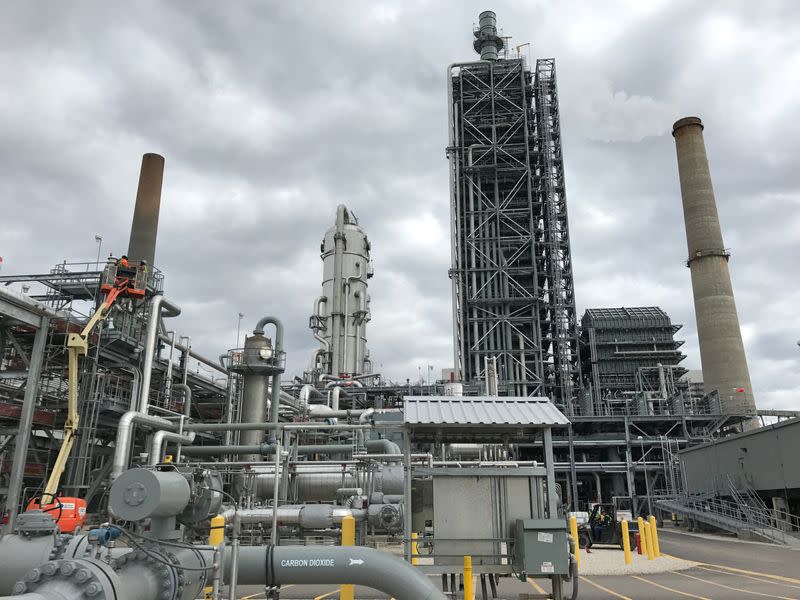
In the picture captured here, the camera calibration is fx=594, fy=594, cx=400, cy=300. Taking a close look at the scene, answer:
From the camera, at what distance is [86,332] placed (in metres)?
25.7

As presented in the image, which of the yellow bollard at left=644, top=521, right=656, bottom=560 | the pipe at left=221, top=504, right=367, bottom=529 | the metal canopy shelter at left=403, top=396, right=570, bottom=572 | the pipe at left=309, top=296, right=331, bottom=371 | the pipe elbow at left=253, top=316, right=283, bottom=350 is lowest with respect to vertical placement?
the yellow bollard at left=644, top=521, right=656, bottom=560

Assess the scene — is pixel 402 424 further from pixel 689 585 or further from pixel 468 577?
pixel 689 585

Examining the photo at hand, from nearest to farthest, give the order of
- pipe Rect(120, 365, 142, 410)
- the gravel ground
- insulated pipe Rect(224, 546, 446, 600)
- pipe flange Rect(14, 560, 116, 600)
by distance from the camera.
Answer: pipe flange Rect(14, 560, 116, 600)
insulated pipe Rect(224, 546, 446, 600)
the gravel ground
pipe Rect(120, 365, 142, 410)

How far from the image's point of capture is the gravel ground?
17125 mm

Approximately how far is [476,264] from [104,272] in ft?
117

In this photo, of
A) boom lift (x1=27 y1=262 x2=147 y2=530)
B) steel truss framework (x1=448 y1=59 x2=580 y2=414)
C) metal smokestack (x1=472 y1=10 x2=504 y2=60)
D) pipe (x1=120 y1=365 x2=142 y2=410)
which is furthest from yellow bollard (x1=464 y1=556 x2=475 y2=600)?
metal smokestack (x1=472 y1=10 x2=504 y2=60)

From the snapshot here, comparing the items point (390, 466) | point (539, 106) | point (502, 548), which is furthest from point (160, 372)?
point (539, 106)

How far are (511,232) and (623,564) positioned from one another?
4233cm

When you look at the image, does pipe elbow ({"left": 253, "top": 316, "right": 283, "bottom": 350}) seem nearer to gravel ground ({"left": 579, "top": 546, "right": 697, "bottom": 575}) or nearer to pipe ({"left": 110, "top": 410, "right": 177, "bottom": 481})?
pipe ({"left": 110, "top": 410, "right": 177, "bottom": 481})

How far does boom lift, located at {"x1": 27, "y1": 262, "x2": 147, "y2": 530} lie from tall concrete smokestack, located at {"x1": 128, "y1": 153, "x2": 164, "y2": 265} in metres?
2.73

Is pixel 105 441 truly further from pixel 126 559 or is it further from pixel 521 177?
pixel 521 177

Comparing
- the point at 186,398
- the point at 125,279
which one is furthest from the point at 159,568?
the point at 186,398

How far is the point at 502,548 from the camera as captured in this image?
448 inches

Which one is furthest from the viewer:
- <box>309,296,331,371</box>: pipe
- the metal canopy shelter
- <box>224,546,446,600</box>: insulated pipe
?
<box>309,296,331,371</box>: pipe
